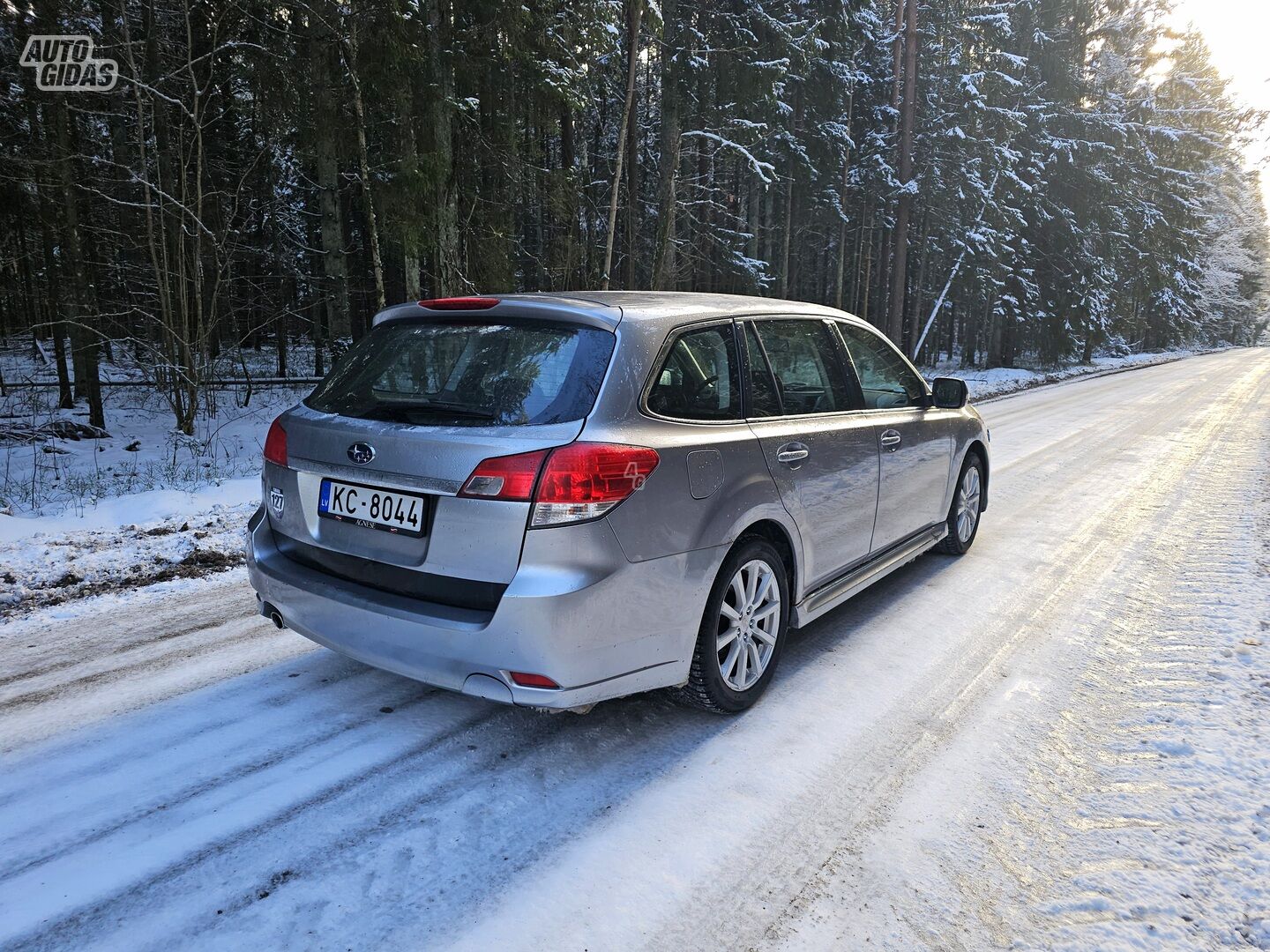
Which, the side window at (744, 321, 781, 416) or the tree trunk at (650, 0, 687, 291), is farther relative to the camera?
the tree trunk at (650, 0, 687, 291)

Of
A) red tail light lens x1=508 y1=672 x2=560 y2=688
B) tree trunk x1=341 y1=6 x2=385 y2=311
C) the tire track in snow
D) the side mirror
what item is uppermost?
tree trunk x1=341 y1=6 x2=385 y2=311

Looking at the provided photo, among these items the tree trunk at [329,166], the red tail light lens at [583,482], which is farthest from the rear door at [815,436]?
the tree trunk at [329,166]

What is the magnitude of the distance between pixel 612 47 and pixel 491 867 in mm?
15220

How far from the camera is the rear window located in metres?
2.74

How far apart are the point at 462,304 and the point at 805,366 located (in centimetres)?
179

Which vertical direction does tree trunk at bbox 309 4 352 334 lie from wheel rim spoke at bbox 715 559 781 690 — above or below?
above

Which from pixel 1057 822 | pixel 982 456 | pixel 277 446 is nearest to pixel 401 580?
pixel 277 446

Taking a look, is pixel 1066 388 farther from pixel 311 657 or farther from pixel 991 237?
pixel 311 657

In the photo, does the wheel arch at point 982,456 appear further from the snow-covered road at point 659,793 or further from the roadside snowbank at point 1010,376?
the roadside snowbank at point 1010,376

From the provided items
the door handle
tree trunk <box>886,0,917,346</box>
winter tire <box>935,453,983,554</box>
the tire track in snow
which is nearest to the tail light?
the door handle

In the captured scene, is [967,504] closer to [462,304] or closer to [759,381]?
[759,381]

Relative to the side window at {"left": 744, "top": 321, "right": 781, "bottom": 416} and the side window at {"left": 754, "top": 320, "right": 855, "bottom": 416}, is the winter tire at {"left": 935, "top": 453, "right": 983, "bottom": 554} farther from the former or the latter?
the side window at {"left": 744, "top": 321, "right": 781, "bottom": 416}

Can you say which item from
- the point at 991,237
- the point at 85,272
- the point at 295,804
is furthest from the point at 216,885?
the point at 991,237

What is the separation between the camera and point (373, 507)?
2.84 meters
